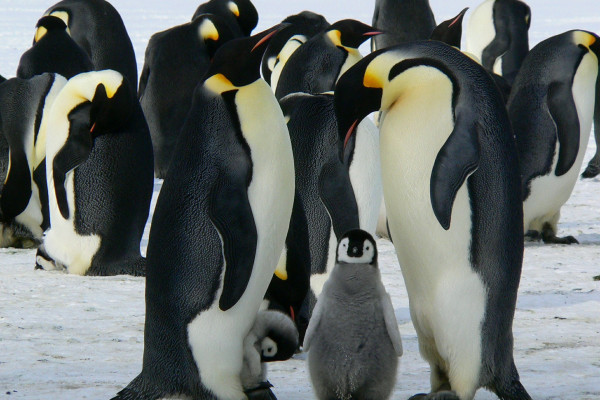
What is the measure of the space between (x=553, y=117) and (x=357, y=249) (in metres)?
3.44

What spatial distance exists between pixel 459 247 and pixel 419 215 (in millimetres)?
153

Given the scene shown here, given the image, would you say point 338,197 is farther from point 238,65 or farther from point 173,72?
point 173,72

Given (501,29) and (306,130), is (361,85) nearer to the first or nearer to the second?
(306,130)

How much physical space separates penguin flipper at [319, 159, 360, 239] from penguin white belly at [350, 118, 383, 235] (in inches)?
3.9

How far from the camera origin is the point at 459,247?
302 cm

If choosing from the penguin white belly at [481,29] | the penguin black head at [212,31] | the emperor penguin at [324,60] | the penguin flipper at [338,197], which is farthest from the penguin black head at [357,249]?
the penguin white belly at [481,29]

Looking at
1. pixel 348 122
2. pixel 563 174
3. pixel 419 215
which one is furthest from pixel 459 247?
pixel 563 174

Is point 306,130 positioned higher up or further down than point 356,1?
further down

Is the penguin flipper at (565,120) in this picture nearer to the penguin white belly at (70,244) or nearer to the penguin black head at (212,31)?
the penguin white belly at (70,244)

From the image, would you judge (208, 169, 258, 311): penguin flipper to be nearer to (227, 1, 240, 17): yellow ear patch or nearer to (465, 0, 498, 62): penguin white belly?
(227, 1, 240, 17): yellow ear patch

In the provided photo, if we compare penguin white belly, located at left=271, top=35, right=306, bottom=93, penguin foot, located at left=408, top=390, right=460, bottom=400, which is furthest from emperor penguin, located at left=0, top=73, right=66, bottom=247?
penguin foot, located at left=408, top=390, right=460, bottom=400

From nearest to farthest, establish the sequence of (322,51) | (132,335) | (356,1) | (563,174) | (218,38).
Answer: (132,335) → (322,51) → (563,174) → (218,38) → (356,1)

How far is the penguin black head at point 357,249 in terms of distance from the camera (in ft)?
9.78

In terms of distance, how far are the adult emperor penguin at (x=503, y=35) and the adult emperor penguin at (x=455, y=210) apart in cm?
796
